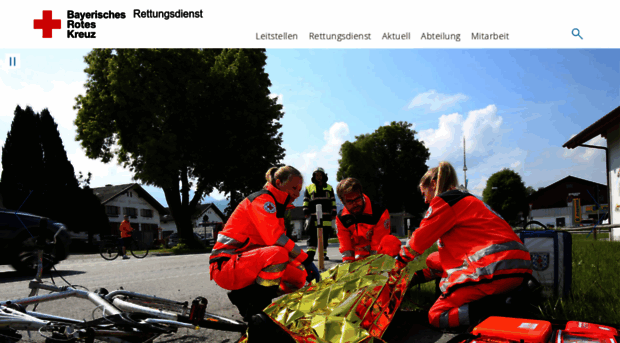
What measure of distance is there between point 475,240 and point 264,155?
21.2 metres

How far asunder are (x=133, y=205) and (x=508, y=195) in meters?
59.9

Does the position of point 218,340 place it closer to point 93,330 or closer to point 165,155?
point 93,330

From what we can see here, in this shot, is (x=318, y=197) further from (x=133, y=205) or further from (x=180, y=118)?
(x=133, y=205)

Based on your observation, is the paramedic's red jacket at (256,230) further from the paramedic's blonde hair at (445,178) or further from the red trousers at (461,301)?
the paramedic's blonde hair at (445,178)

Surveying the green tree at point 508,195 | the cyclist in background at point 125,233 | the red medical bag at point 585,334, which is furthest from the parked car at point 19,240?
the green tree at point 508,195

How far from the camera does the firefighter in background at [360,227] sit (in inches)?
184

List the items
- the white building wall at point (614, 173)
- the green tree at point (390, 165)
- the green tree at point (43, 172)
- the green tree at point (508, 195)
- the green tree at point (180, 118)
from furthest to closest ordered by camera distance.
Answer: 1. the green tree at point (508, 195)
2. the green tree at point (390, 165)
3. the green tree at point (43, 172)
4. the green tree at point (180, 118)
5. the white building wall at point (614, 173)

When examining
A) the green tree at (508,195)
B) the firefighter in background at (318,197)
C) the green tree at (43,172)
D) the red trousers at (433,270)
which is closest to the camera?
the red trousers at (433,270)

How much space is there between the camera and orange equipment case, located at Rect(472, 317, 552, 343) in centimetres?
200

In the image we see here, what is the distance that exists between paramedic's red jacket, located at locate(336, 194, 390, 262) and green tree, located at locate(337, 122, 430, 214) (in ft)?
125

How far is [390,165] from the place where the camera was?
44438mm

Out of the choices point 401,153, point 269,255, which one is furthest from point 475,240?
point 401,153
